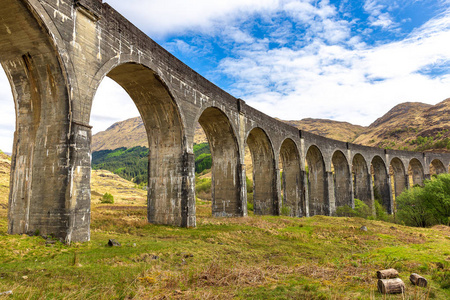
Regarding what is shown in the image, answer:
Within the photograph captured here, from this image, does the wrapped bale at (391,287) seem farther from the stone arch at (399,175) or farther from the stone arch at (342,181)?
the stone arch at (399,175)

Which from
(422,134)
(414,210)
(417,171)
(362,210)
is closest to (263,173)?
(414,210)

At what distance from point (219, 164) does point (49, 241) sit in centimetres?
1275

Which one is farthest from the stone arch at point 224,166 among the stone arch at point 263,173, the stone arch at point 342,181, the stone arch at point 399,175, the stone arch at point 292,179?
the stone arch at point 399,175

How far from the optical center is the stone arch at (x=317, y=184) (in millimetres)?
28453

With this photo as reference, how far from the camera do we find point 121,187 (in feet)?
169

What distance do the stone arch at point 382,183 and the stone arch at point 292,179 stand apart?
1595cm

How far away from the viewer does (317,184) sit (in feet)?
95.2

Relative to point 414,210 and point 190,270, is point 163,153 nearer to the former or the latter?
point 190,270

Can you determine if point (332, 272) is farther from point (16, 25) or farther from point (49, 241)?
point (16, 25)

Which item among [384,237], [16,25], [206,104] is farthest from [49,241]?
[384,237]

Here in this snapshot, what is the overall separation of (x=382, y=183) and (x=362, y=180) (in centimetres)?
415

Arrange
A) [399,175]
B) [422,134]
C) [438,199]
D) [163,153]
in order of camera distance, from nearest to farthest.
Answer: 1. [163,153]
2. [438,199]
3. [399,175]
4. [422,134]

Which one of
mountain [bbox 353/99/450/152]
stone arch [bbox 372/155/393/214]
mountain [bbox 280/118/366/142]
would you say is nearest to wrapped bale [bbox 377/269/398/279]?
stone arch [bbox 372/155/393/214]

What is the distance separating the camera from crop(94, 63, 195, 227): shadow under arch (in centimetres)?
1320
